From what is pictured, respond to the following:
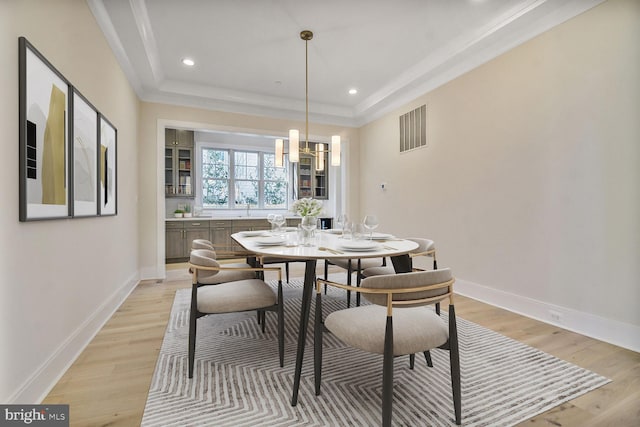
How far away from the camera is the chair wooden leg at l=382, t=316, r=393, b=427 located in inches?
46.8

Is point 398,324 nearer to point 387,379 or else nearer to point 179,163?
point 387,379

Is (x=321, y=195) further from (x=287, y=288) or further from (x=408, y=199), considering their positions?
(x=287, y=288)

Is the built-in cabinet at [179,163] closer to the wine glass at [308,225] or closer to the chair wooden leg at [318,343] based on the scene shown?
the wine glass at [308,225]

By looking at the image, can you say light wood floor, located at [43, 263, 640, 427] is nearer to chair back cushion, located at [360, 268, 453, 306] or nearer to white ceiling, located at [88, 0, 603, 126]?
chair back cushion, located at [360, 268, 453, 306]

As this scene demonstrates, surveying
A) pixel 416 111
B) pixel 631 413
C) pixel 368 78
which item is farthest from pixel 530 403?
pixel 368 78

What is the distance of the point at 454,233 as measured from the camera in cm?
355

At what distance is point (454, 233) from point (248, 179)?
185 inches

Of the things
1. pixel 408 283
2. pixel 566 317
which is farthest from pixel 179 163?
pixel 566 317

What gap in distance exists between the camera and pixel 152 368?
1.86m

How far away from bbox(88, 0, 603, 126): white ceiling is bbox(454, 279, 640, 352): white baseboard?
242 centimetres

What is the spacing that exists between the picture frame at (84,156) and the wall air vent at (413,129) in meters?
3.58

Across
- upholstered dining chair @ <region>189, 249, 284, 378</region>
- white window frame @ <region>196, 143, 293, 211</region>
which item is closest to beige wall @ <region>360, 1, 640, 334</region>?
upholstered dining chair @ <region>189, 249, 284, 378</region>

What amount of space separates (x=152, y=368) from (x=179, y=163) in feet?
15.9
